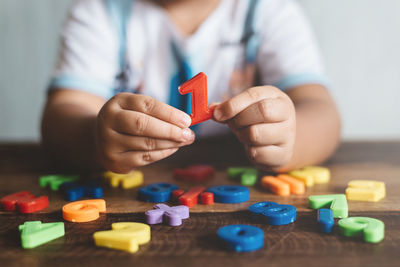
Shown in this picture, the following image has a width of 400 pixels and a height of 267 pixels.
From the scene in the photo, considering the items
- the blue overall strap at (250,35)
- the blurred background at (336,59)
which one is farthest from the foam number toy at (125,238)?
the blurred background at (336,59)

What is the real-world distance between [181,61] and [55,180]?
49 centimetres

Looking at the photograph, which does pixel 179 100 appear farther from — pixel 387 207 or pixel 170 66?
pixel 387 207

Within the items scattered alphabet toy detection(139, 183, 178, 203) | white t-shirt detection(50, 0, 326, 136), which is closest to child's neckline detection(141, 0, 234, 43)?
white t-shirt detection(50, 0, 326, 136)

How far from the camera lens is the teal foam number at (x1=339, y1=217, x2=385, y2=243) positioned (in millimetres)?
434

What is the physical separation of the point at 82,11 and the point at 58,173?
0.46 m

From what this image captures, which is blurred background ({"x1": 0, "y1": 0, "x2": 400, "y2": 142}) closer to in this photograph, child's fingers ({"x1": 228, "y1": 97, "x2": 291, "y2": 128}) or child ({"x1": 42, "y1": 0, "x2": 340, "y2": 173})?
child ({"x1": 42, "y1": 0, "x2": 340, "y2": 173})

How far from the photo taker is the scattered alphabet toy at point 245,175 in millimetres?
695

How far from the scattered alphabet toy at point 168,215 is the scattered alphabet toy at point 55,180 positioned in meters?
0.26

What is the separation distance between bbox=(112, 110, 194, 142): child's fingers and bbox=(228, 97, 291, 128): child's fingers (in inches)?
3.0

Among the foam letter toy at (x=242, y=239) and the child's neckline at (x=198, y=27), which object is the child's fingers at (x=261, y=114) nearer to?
the foam letter toy at (x=242, y=239)

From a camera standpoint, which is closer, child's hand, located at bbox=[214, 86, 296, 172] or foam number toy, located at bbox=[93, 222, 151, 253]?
foam number toy, located at bbox=[93, 222, 151, 253]

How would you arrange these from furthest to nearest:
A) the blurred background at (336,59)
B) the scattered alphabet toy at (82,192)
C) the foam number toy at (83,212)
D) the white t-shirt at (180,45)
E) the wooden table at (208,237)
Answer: the blurred background at (336,59) → the white t-shirt at (180,45) → the scattered alphabet toy at (82,192) → the foam number toy at (83,212) → the wooden table at (208,237)

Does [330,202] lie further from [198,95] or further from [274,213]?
[198,95]

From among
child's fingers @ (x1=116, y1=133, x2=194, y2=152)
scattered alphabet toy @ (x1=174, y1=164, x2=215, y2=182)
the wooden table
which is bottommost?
the wooden table
